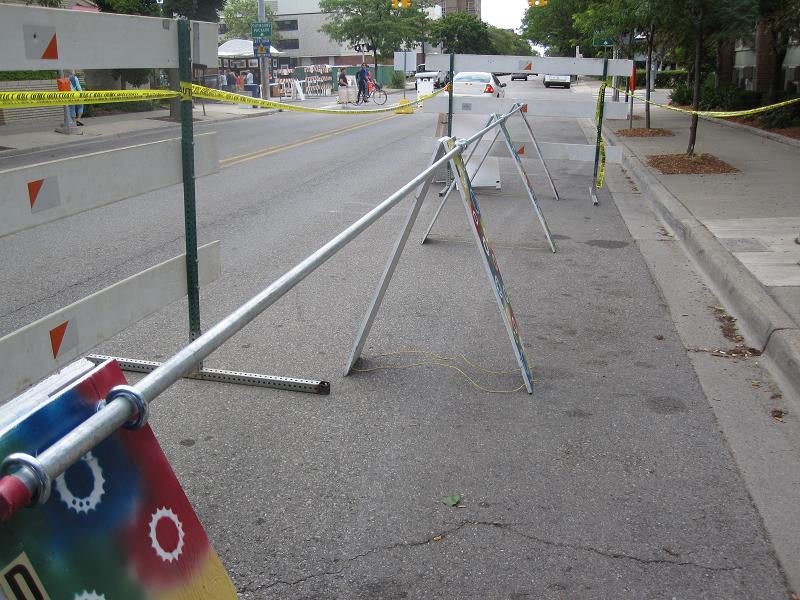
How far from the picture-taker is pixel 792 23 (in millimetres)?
16562

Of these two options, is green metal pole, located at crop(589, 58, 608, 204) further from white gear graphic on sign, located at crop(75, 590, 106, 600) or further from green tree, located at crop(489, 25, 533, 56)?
green tree, located at crop(489, 25, 533, 56)

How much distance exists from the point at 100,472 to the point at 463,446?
282 centimetres

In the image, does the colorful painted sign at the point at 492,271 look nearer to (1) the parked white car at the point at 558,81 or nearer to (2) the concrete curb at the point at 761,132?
(2) the concrete curb at the point at 761,132

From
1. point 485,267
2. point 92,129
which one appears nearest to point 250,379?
point 485,267

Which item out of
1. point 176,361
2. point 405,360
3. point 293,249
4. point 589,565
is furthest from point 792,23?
point 176,361

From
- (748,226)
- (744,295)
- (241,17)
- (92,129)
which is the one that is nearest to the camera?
(744,295)

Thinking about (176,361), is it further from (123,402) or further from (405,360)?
(405,360)

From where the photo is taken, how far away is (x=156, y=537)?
180cm

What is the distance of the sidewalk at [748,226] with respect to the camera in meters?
5.95

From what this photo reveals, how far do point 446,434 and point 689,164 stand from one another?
449 inches

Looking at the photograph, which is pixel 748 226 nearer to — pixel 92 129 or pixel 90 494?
pixel 90 494

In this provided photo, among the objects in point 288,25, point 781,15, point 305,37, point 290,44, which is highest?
point 288,25

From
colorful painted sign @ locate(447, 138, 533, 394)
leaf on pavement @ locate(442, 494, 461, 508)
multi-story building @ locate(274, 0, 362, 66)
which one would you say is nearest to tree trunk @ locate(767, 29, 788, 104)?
colorful painted sign @ locate(447, 138, 533, 394)

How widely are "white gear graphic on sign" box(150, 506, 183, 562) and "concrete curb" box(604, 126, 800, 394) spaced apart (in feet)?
13.9
